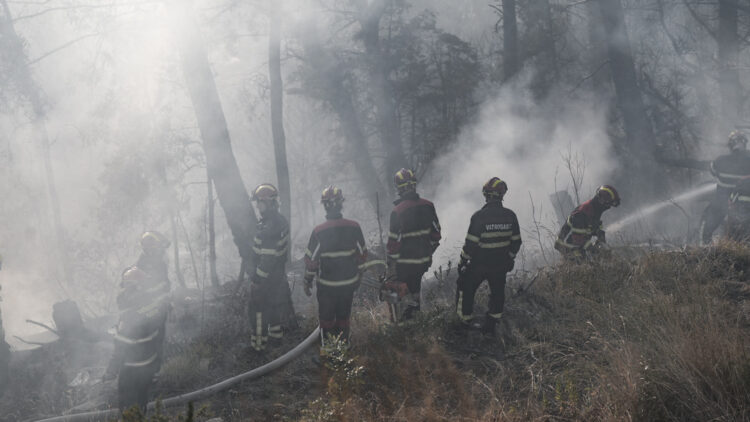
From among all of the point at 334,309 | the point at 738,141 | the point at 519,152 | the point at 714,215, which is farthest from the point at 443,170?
the point at 334,309

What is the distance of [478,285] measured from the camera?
5.45 m

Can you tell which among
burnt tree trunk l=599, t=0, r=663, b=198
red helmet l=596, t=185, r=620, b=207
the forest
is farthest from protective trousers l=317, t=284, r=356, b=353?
burnt tree trunk l=599, t=0, r=663, b=198

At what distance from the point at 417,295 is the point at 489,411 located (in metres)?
2.83

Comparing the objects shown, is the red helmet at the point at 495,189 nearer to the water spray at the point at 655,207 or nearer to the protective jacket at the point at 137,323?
the protective jacket at the point at 137,323

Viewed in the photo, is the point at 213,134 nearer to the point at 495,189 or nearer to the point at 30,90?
the point at 495,189

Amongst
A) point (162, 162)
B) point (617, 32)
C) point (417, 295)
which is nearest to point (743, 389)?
point (417, 295)

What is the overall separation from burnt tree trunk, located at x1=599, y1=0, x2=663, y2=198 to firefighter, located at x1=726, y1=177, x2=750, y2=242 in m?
4.15

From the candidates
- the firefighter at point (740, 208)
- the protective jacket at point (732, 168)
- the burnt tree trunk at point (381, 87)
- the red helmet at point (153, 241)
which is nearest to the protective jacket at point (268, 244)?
the red helmet at point (153, 241)

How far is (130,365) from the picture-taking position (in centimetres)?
→ 460

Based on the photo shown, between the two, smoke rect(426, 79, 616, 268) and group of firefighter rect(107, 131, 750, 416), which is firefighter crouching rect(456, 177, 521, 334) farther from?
smoke rect(426, 79, 616, 268)

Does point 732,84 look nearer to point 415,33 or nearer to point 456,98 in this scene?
point 456,98

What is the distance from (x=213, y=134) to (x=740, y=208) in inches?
313

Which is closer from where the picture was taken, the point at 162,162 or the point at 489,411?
the point at 489,411

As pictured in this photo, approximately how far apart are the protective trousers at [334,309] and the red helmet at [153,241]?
1670mm
